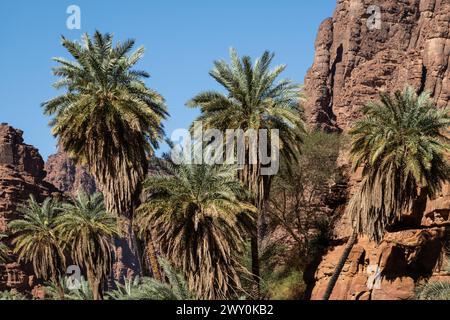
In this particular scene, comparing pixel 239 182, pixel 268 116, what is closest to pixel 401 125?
pixel 268 116

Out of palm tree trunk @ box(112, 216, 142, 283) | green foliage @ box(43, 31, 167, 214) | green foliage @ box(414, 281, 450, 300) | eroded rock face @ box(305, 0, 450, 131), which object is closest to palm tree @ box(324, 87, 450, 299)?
green foliage @ box(414, 281, 450, 300)

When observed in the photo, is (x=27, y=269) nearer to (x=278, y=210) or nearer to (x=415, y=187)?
(x=278, y=210)

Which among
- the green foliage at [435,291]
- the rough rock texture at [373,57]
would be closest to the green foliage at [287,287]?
the green foliage at [435,291]

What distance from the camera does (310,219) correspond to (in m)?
59.5

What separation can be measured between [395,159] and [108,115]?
12998mm

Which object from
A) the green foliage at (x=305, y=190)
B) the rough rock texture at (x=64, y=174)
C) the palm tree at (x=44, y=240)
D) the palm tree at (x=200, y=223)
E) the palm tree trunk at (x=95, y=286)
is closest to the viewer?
the palm tree at (x=200, y=223)

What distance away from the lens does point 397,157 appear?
35.9 m

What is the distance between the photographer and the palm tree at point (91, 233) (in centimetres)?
4197

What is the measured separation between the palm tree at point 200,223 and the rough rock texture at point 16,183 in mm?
49360

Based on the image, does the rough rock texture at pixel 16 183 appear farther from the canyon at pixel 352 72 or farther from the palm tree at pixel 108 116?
the palm tree at pixel 108 116

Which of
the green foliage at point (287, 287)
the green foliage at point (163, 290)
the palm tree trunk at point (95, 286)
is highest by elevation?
the green foliage at point (163, 290)

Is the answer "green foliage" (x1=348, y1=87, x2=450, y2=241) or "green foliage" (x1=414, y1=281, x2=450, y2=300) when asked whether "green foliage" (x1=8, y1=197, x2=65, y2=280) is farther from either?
"green foliage" (x1=414, y1=281, x2=450, y2=300)

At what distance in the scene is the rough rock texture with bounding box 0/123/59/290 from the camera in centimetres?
8588

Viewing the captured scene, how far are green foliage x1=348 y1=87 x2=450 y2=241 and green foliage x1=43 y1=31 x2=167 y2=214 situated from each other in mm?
10023
